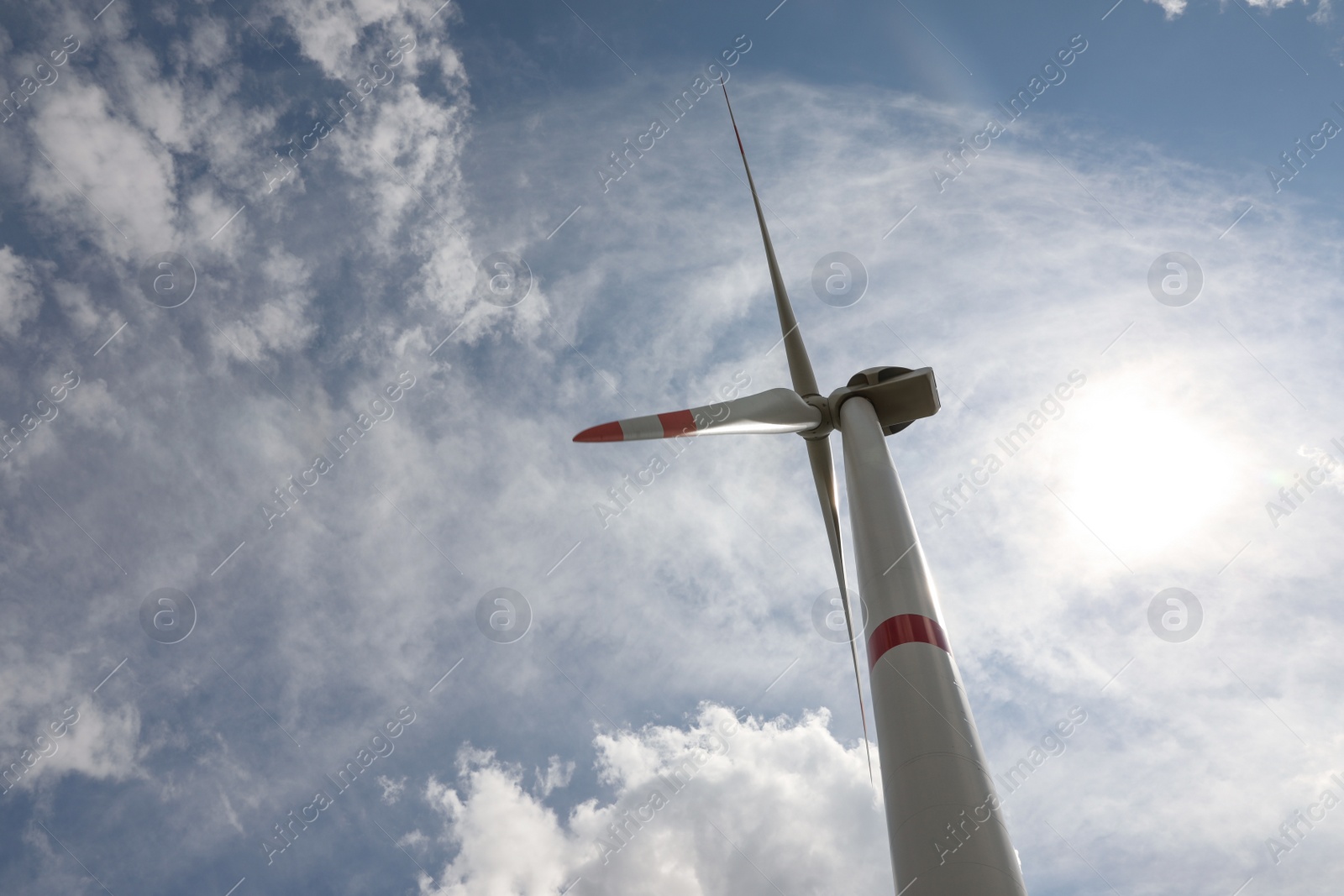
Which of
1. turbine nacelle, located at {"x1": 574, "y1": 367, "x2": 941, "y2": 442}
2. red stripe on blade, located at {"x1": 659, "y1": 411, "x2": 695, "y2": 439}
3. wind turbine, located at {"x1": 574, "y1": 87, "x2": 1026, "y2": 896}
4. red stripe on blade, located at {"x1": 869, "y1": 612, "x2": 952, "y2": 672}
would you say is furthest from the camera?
turbine nacelle, located at {"x1": 574, "y1": 367, "x2": 941, "y2": 442}

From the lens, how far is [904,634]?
13977 mm

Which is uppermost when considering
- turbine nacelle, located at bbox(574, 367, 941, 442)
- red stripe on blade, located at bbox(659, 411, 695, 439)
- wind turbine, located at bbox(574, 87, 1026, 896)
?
turbine nacelle, located at bbox(574, 367, 941, 442)

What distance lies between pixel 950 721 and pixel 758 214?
2059 cm

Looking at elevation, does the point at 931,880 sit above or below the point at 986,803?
below

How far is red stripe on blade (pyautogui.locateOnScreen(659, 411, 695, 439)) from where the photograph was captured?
19641 mm

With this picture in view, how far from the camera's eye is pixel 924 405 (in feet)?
75.8

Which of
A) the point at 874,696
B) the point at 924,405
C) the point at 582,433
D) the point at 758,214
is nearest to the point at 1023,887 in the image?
the point at 874,696

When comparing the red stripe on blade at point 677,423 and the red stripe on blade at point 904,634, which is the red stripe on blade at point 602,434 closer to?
the red stripe on blade at point 677,423

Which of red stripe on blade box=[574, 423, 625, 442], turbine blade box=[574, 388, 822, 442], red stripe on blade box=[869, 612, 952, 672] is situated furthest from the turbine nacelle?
red stripe on blade box=[869, 612, 952, 672]

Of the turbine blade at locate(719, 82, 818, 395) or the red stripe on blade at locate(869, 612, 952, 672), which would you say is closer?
the red stripe on blade at locate(869, 612, 952, 672)

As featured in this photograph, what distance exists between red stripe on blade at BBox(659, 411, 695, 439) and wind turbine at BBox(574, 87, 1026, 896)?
0.03m

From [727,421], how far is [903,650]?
337 inches

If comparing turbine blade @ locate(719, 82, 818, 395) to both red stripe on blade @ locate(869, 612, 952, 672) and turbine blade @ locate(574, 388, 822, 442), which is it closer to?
turbine blade @ locate(574, 388, 822, 442)

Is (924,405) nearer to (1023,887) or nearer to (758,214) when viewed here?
(758,214)
